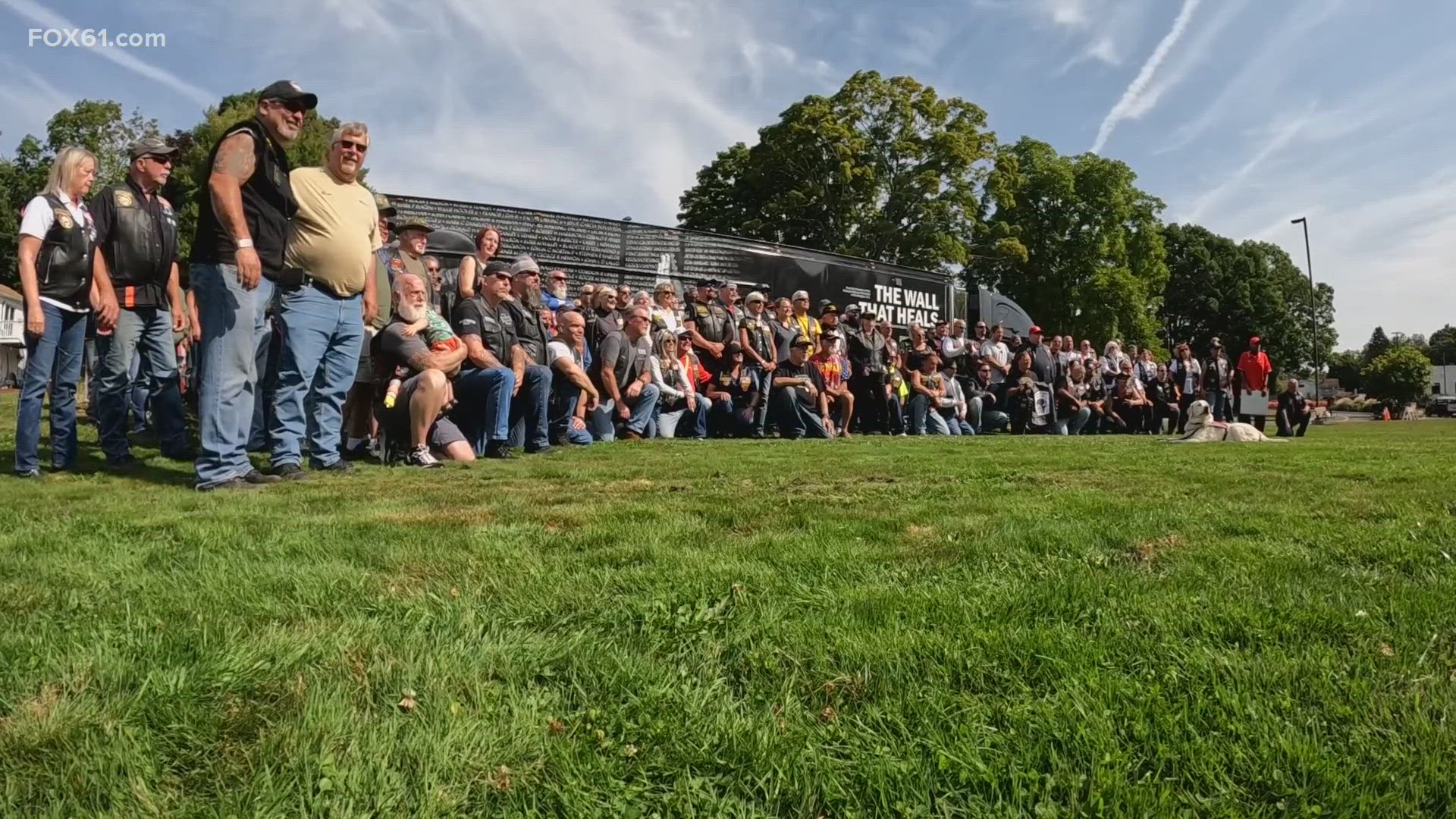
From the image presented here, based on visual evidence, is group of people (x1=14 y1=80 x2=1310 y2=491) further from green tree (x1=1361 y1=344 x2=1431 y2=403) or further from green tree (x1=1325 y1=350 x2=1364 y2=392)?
green tree (x1=1325 y1=350 x2=1364 y2=392)

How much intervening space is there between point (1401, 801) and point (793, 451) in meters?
6.58

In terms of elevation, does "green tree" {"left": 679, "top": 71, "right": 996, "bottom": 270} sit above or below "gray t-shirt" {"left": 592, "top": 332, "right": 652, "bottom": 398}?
above

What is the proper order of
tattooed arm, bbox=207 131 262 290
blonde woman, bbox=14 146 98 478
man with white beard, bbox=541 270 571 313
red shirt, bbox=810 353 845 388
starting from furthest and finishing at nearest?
red shirt, bbox=810 353 845 388, man with white beard, bbox=541 270 571 313, blonde woman, bbox=14 146 98 478, tattooed arm, bbox=207 131 262 290

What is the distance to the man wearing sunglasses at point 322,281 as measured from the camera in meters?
5.25

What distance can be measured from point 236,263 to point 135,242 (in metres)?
1.85

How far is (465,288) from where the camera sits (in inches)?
312

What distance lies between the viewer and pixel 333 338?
18.4 ft

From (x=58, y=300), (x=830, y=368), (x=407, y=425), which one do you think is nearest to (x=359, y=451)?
(x=407, y=425)

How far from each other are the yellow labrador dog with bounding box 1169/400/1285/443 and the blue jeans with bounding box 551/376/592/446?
7.32 metres

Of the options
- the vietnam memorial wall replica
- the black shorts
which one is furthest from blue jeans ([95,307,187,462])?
the vietnam memorial wall replica

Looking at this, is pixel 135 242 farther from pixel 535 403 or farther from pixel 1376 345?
pixel 1376 345

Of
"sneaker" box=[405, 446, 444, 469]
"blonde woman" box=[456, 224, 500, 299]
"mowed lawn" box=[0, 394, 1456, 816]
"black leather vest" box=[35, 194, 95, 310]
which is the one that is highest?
"blonde woman" box=[456, 224, 500, 299]

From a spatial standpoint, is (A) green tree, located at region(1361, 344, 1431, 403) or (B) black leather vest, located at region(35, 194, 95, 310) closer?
(B) black leather vest, located at region(35, 194, 95, 310)

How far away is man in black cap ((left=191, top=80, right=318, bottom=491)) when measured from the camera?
4.64 m
